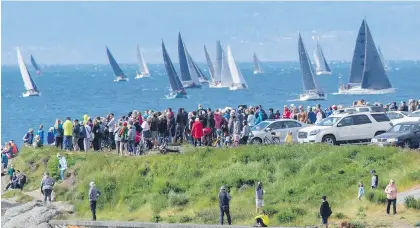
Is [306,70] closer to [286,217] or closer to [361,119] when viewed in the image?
[361,119]

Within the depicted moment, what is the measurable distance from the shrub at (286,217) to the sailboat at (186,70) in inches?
4301

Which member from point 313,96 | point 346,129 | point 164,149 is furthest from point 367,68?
point 164,149

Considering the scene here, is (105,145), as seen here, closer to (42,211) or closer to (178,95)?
→ (42,211)

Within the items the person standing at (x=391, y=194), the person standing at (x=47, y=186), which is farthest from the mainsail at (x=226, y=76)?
the person standing at (x=391, y=194)

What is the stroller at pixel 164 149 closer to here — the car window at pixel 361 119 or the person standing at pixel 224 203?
the car window at pixel 361 119

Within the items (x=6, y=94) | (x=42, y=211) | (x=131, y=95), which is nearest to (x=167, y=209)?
(x=42, y=211)

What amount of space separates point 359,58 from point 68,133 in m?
76.2

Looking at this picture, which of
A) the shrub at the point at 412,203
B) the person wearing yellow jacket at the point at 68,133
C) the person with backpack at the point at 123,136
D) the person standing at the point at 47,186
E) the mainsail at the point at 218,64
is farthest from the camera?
the mainsail at the point at 218,64

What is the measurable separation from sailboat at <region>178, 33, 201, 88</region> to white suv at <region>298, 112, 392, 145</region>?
101 m

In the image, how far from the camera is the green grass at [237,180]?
119 ft

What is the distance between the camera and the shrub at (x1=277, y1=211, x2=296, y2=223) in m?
34.8

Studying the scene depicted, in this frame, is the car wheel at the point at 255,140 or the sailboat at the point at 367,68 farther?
the sailboat at the point at 367,68

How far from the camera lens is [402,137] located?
40.6m

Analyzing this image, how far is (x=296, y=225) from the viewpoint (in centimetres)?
3425
